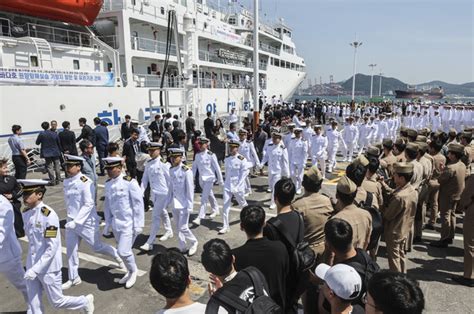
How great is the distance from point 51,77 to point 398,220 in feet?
41.3

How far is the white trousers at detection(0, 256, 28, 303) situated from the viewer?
3.64 meters

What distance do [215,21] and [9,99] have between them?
18.6 metres

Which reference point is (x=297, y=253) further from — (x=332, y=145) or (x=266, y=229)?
(x=332, y=145)

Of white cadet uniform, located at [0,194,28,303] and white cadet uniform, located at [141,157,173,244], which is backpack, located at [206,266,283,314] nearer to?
white cadet uniform, located at [0,194,28,303]

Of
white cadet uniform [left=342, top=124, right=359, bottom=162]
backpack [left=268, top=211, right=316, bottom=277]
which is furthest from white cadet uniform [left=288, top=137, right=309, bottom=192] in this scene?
backpack [left=268, top=211, right=316, bottom=277]

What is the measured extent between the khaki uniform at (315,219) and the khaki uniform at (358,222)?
185 millimetres

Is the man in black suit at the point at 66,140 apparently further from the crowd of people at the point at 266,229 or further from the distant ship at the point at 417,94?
the distant ship at the point at 417,94

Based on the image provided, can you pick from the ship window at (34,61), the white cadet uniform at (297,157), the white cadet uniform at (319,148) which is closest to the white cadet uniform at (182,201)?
the white cadet uniform at (297,157)

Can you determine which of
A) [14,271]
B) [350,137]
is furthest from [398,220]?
[350,137]

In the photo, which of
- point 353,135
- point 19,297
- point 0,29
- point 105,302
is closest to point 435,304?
point 105,302

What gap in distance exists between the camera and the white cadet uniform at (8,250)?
3.60m

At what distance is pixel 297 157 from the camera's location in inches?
356

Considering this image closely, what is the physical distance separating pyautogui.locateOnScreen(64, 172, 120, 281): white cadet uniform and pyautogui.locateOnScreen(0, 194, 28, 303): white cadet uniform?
753mm

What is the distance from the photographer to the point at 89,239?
455cm
